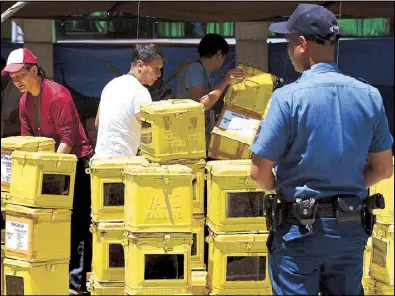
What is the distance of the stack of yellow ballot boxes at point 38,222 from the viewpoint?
557 cm

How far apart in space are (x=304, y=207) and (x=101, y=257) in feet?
8.07

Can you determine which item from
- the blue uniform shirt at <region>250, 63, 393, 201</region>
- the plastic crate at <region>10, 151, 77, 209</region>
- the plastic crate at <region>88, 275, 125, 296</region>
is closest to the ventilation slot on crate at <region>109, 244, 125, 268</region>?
the plastic crate at <region>88, 275, 125, 296</region>

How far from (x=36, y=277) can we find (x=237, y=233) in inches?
55.7

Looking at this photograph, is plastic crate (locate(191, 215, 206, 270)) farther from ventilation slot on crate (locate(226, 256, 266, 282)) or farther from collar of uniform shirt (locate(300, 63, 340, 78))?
collar of uniform shirt (locate(300, 63, 340, 78))

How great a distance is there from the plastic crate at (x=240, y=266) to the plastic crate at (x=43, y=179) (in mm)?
1089

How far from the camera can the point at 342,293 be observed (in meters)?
3.53

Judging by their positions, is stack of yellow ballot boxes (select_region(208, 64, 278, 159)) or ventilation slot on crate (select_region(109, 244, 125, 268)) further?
stack of yellow ballot boxes (select_region(208, 64, 278, 159))

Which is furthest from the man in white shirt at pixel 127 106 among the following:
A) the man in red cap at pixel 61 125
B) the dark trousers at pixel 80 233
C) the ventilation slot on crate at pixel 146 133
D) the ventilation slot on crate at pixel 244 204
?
the ventilation slot on crate at pixel 244 204

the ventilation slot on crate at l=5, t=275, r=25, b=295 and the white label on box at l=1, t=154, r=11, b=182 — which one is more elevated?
the white label on box at l=1, t=154, r=11, b=182

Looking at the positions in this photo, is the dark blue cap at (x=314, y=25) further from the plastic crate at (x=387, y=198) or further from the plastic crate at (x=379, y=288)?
the plastic crate at (x=379, y=288)

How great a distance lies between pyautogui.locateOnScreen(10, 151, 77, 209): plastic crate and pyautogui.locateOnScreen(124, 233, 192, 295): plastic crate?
2.53ft

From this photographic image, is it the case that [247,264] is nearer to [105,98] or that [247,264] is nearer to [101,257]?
[101,257]

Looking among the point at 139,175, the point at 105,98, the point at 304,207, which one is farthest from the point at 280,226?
the point at 105,98

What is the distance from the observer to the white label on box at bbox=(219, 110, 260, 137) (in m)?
6.38
